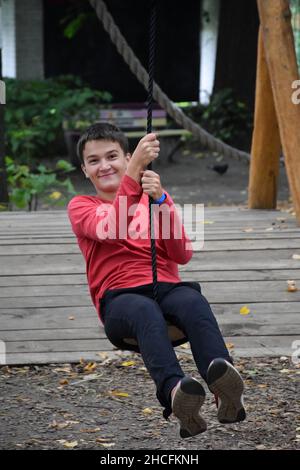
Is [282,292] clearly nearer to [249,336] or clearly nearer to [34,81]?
[249,336]

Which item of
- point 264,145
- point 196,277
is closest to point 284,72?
point 264,145

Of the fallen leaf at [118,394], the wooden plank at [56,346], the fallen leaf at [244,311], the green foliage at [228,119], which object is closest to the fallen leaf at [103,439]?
the fallen leaf at [118,394]

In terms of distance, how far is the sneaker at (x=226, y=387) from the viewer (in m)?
2.89

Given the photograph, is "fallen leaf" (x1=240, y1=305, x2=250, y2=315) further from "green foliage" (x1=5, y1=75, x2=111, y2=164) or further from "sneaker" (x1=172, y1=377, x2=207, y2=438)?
"green foliage" (x1=5, y1=75, x2=111, y2=164)

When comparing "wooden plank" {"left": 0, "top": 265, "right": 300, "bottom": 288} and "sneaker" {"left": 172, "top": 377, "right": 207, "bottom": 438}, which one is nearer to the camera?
"sneaker" {"left": 172, "top": 377, "right": 207, "bottom": 438}

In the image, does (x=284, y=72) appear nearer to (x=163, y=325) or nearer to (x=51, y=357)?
(x=51, y=357)

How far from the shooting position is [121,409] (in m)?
3.75

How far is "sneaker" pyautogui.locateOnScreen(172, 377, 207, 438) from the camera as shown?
2844 mm

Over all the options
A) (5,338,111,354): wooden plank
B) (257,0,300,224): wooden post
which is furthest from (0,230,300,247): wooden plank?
(5,338,111,354): wooden plank

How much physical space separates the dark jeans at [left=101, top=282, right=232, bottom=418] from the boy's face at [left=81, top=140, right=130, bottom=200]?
40cm

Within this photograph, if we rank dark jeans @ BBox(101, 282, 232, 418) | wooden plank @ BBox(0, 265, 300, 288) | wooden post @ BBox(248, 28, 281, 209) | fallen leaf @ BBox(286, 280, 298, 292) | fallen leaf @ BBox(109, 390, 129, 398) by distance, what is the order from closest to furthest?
dark jeans @ BBox(101, 282, 232, 418) < fallen leaf @ BBox(109, 390, 129, 398) < fallen leaf @ BBox(286, 280, 298, 292) < wooden plank @ BBox(0, 265, 300, 288) < wooden post @ BBox(248, 28, 281, 209)

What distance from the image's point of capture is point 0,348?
425 centimetres

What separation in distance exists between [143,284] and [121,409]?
0.64 meters
